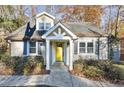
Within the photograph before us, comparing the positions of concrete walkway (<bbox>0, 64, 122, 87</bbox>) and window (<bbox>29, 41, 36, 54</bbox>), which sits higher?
window (<bbox>29, 41, 36, 54</bbox>)

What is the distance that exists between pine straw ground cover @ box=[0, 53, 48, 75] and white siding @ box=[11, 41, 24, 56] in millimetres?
1784

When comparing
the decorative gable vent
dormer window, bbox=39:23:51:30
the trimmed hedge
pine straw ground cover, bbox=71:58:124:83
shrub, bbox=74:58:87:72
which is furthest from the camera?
dormer window, bbox=39:23:51:30

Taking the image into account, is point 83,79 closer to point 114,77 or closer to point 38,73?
point 114,77

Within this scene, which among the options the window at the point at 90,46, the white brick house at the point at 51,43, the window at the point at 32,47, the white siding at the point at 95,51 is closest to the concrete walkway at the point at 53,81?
the white siding at the point at 95,51

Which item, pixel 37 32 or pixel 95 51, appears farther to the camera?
pixel 37 32

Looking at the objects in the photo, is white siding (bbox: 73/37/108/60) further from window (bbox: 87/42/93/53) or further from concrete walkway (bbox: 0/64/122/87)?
concrete walkway (bbox: 0/64/122/87)

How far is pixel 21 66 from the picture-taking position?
42.8 feet

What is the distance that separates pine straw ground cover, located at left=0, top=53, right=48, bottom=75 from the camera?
12673 millimetres

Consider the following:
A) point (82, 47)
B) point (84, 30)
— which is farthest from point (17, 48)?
point (84, 30)

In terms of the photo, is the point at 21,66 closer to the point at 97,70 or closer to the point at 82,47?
the point at 97,70

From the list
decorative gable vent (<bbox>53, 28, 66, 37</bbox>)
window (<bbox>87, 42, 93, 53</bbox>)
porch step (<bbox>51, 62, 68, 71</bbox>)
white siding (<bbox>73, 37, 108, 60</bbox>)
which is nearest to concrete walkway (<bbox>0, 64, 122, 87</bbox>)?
porch step (<bbox>51, 62, 68, 71</bbox>)

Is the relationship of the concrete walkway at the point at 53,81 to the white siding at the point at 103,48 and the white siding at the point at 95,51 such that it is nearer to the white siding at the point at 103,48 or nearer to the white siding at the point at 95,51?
the white siding at the point at 95,51

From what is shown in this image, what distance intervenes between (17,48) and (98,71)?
6506 millimetres
